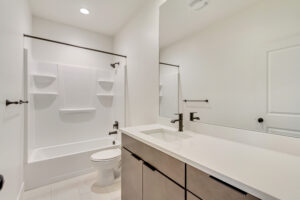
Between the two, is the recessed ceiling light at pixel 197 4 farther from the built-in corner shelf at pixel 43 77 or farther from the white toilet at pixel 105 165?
the built-in corner shelf at pixel 43 77

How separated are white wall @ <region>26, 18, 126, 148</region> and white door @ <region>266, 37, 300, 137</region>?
233cm

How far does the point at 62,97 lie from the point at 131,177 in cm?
220

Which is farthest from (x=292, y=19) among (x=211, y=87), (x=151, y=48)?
(x=151, y=48)

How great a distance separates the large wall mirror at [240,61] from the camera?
0.86 metres

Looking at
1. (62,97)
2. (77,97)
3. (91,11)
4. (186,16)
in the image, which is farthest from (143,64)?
(62,97)

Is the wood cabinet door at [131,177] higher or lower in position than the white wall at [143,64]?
lower

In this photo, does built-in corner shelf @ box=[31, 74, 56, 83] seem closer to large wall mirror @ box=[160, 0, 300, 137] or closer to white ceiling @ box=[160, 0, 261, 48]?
white ceiling @ box=[160, 0, 261, 48]

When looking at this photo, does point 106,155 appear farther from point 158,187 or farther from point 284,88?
point 284,88

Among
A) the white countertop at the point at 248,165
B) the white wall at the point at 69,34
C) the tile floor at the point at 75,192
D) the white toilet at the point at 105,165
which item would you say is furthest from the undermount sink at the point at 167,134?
the white wall at the point at 69,34

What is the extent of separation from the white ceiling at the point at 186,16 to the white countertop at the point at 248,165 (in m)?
1.06

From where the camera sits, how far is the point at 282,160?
76cm

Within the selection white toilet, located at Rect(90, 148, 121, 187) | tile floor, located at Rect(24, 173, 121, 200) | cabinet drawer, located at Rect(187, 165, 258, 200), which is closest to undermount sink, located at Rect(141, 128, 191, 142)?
cabinet drawer, located at Rect(187, 165, 258, 200)

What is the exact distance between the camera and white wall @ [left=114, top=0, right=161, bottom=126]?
1.92 m

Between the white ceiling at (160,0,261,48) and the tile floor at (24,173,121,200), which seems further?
the tile floor at (24,173,121,200)
